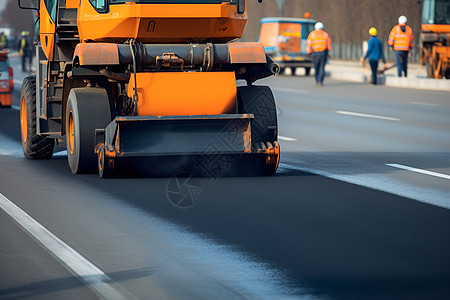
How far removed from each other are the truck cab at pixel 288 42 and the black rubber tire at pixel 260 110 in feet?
91.5

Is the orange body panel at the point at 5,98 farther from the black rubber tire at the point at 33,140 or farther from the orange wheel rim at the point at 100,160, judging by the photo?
the orange wheel rim at the point at 100,160

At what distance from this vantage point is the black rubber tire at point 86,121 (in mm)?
11477

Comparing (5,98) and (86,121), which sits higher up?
(86,121)

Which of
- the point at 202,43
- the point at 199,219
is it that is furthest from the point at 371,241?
the point at 202,43

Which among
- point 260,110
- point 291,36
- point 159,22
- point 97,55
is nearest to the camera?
point 97,55

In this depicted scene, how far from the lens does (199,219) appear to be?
29.5 ft

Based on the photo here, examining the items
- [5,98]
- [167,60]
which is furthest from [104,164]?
[5,98]

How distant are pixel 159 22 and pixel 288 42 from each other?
29280 mm

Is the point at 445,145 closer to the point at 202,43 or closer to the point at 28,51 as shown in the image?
the point at 202,43

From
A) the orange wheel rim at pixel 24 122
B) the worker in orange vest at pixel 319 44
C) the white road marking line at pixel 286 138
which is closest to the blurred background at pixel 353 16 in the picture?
the worker in orange vest at pixel 319 44

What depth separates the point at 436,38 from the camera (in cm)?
3278

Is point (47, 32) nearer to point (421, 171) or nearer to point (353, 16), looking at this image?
point (421, 171)

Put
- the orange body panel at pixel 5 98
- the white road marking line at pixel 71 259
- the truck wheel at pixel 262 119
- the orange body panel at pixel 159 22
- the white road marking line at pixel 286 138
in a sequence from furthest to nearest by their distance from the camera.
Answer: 1. the orange body panel at pixel 5 98
2. the white road marking line at pixel 286 138
3. the orange body panel at pixel 159 22
4. the truck wheel at pixel 262 119
5. the white road marking line at pixel 71 259

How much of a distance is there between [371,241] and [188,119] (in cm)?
363
